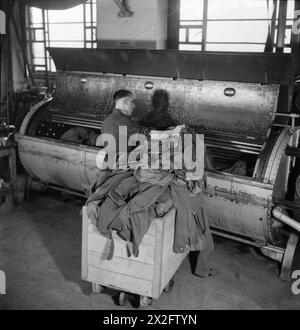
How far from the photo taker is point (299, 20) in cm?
360

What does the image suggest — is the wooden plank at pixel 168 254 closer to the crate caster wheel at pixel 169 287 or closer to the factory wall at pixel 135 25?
the crate caster wheel at pixel 169 287

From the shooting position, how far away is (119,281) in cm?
265

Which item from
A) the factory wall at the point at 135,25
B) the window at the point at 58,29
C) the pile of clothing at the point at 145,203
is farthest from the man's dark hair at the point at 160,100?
the window at the point at 58,29

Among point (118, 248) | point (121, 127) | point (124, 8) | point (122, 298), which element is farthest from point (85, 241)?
point (124, 8)

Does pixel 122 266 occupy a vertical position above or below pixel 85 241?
below

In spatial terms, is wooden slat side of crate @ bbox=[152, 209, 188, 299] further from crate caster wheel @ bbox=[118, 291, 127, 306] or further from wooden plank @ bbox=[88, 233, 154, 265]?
crate caster wheel @ bbox=[118, 291, 127, 306]

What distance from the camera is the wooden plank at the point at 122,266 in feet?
8.38

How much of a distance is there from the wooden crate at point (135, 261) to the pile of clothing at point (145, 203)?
6 centimetres

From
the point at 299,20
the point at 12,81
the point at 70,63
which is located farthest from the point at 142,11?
the point at 12,81

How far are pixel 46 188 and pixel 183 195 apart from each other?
9.42 ft

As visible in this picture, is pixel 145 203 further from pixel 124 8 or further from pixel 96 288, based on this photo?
pixel 124 8

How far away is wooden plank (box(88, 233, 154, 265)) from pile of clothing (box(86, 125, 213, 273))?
58 millimetres

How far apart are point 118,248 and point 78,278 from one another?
2.40ft
